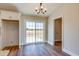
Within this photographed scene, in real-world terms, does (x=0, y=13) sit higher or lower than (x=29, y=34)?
higher

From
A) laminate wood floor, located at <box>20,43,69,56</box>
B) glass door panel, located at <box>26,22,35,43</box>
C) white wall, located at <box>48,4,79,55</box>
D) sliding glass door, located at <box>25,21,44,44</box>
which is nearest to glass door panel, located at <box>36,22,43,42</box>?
sliding glass door, located at <box>25,21,44,44</box>

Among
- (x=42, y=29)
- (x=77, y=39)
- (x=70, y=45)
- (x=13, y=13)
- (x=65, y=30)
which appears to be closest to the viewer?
(x=77, y=39)

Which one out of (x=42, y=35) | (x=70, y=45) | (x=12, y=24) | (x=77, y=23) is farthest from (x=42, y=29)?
(x=77, y=23)

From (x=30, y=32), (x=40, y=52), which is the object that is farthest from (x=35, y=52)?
(x=30, y=32)

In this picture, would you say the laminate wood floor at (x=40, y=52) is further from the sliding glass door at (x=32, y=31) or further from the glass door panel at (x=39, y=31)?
the glass door panel at (x=39, y=31)

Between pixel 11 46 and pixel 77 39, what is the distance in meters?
2.52

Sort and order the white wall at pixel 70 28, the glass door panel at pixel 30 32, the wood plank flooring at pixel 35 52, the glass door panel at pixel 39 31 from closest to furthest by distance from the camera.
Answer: the white wall at pixel 70 28 < the wood plank flooring at pixel 35 52 < the glass door panel at pixel 30 32 < the glass door panel at pixel 39 31

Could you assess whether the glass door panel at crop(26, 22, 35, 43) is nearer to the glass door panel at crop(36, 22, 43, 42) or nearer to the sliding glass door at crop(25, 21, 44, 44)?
the sliding glass door at crop(25, 21, 44, 44)

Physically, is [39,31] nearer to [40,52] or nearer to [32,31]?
[32,31]

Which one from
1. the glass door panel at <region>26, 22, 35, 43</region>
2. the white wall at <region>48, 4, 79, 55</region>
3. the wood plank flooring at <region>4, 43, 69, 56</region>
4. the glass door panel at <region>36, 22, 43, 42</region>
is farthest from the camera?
the glass door panel at <region>36, 22, 43, 42</region>

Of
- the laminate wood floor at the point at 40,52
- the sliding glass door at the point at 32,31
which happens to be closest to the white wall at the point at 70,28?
the laminate wood floor at the point at 40,52

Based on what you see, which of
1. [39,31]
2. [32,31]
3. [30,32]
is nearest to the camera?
[32,31]

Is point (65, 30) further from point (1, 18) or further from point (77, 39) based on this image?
point (1, 18)

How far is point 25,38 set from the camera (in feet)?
17.8
